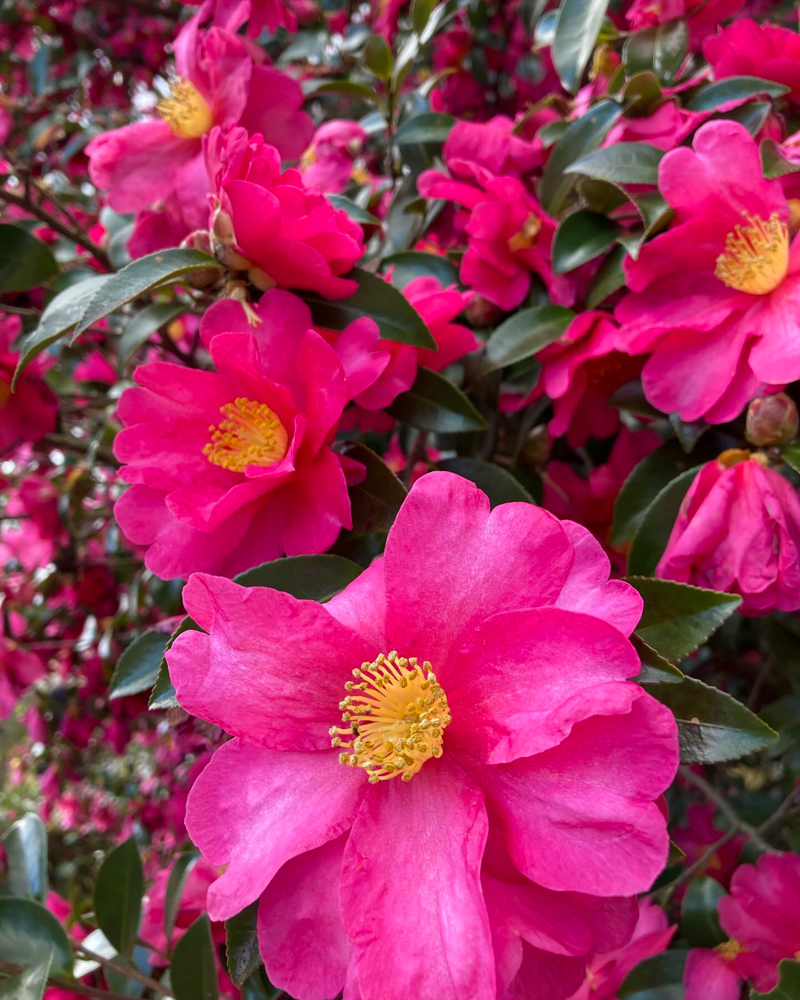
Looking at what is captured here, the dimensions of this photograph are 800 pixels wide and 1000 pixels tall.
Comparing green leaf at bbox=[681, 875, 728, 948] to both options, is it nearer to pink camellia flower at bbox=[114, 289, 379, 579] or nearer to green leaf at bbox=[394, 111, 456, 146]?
pink camellia flower at bbox=[114, 289, 379, 579]

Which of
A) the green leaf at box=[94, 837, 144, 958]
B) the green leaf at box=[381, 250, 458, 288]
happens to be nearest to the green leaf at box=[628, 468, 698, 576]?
the green leaf at box=[381, 250, 458, 288]

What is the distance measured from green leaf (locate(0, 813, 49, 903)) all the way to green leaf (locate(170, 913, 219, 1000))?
238 millimetres

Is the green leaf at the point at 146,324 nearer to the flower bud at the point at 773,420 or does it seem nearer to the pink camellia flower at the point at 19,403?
the pink camellia flower at the point at 19,403

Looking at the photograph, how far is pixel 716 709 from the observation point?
0.53 meters

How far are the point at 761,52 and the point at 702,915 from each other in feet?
3.04

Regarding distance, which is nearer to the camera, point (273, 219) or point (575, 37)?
point (273, 219)

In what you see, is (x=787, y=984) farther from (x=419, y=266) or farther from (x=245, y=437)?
(x=419, y=266)

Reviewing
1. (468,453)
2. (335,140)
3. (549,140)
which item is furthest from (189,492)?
(335,140)

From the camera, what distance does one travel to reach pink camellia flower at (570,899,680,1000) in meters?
0.73

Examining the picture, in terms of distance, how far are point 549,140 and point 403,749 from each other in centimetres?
76

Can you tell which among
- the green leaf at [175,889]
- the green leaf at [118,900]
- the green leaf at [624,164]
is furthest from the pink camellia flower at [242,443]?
the green leaf at [175,889]

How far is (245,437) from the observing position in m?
0.63

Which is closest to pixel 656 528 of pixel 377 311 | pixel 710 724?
pixel 710 724

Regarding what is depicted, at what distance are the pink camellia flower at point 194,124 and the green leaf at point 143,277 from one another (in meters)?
0.21
